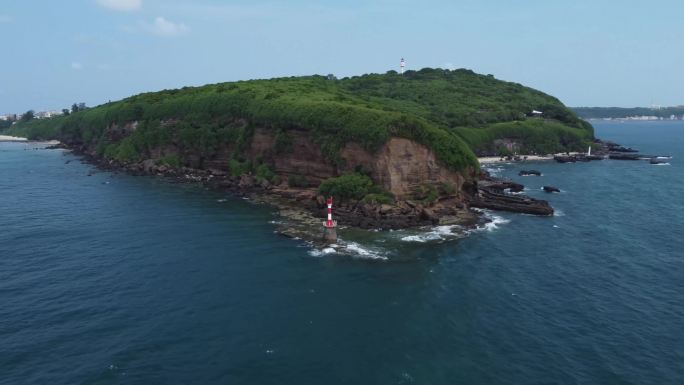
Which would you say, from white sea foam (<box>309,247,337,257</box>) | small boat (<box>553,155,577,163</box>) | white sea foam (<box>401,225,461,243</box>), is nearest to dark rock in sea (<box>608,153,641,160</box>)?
small boat (<box>553,155,577,163</box>)

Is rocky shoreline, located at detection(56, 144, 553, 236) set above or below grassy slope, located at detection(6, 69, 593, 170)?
below

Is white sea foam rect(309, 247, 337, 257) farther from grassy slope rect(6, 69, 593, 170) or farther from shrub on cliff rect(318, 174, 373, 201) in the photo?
grassy slope rect(6, 69, 593, 170)

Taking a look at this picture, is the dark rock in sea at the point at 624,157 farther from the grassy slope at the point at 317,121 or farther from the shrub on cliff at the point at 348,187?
the shrub on cliff at the point at 348,187

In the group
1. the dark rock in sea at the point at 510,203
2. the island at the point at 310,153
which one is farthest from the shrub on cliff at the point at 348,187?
the dark rock in sea at the point at 510,203

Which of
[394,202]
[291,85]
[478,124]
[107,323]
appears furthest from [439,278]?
[478,124]

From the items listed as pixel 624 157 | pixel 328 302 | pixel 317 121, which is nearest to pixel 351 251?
pixel 328 302
